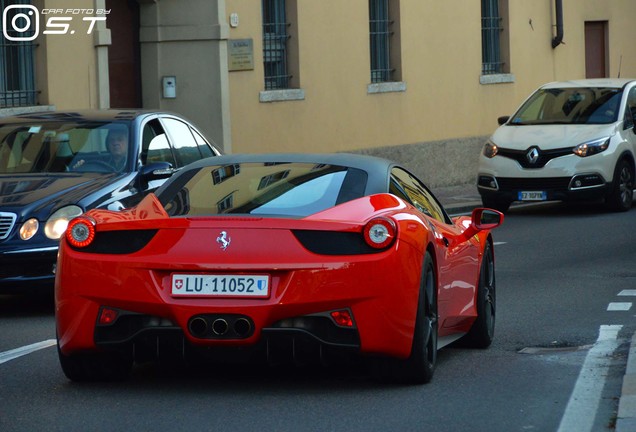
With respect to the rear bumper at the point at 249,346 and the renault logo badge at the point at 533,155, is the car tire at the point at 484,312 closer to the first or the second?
the rear bumper at the point at 249,346

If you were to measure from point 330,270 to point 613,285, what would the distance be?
6.34 metres

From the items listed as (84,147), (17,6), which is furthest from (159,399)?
(17,6)

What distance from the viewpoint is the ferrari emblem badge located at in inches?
290

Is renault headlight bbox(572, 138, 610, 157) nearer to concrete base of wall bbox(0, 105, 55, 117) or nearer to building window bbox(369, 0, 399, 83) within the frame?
building window bbox(369, 0, 399, 83)

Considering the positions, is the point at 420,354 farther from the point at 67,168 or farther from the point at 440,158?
the point at 440,158

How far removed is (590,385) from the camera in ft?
26.2

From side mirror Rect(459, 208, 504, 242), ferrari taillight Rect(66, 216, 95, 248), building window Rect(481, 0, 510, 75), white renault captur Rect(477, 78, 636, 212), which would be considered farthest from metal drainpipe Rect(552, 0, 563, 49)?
ferrari taillight Rect(66, 216, 95, 248)

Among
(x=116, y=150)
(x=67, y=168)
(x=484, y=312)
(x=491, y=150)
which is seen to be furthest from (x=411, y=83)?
(x=484, y=312)

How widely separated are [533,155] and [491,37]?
9324 mm

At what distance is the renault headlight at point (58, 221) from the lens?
1089 centimetres

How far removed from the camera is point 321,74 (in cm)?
2408

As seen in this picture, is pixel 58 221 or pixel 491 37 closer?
pixel 58 221

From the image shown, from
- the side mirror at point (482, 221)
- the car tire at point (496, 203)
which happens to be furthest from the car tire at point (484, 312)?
the car tire at point (496, 203)

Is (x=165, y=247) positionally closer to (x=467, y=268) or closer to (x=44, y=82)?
(x=467, y=268)
